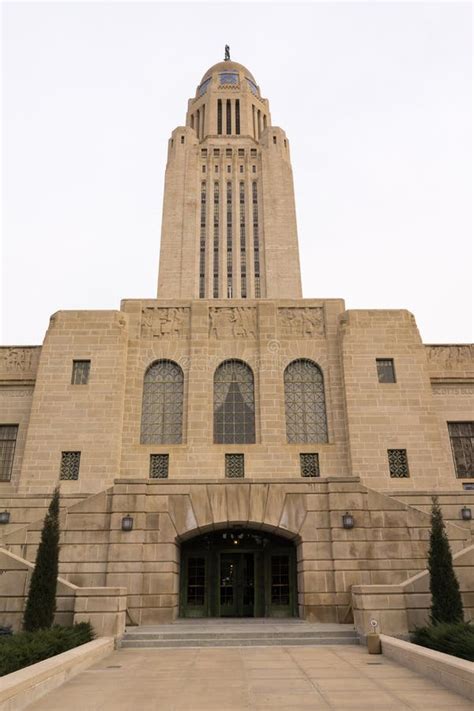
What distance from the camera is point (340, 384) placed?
25.0 metres

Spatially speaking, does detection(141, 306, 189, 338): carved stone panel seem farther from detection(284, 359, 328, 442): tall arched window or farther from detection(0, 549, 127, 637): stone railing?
detection(0, 549, 127, 637): stone railing

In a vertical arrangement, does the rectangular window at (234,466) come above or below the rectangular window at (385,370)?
below

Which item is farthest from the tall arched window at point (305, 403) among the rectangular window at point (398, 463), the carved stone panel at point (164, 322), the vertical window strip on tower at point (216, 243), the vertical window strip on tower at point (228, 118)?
the vertical window strip on tower at point (228, 118)

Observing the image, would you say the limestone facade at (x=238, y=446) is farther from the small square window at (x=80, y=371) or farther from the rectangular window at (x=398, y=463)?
the rectangular window at (x=398, y=463)

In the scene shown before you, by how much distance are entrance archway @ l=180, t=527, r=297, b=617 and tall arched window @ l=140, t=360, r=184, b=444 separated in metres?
5.77

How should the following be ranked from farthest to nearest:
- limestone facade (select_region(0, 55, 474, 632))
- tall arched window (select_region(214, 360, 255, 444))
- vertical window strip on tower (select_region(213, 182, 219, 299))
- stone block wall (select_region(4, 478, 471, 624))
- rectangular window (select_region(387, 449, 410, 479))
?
vertical window strip on tower (select_region(213, 182, 219, 299))
tall arched window (select_region(214, 360, 255, 444))
rectangular window (select_region(387, 449, 410, 479))
limestone facade (select_region(0, 55, 474, 632))
stone block wall (select_region(4, 478, 471, 624))

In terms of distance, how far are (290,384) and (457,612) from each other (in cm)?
1389

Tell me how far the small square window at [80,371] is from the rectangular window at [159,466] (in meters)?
4.93

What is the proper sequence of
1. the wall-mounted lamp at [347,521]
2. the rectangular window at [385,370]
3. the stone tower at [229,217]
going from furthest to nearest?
the stone tower at [229,217]
the rectangular window at [385,370]
the wall-mounted lamp at [347,521]

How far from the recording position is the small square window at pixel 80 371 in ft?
81.0

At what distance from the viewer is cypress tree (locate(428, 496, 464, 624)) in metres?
12.6

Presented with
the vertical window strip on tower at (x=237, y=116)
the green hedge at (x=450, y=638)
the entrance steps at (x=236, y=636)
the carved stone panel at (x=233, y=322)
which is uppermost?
the vertical window strip on tower at (x=237, y=116)

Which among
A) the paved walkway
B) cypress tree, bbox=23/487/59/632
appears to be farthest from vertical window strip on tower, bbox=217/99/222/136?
the paved walkway

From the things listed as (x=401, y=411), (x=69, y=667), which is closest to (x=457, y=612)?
(x=69, y=667)
